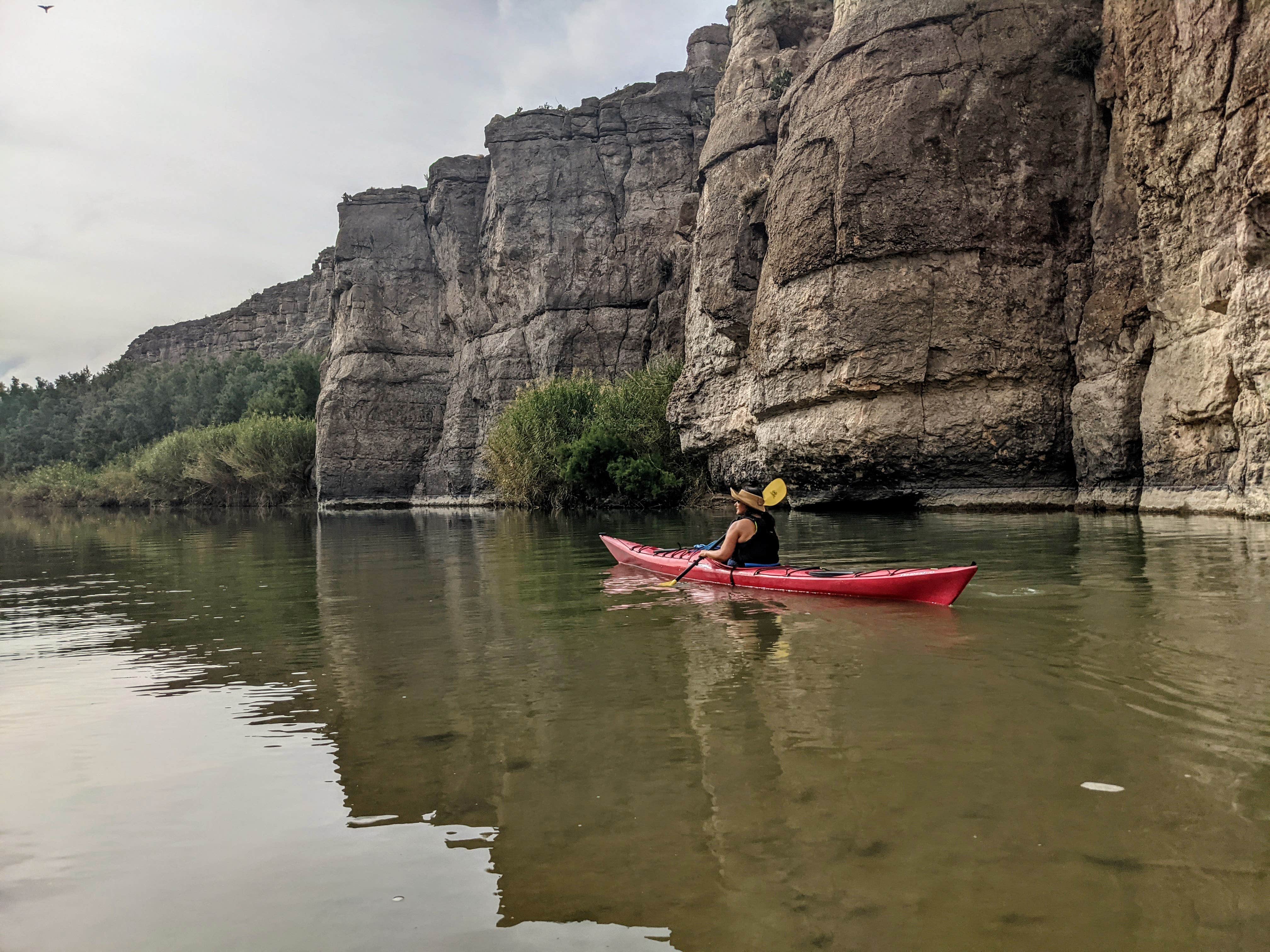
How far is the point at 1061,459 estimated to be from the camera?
20484 mm

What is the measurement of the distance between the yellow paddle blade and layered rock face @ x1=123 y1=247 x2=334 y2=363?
61.5 m

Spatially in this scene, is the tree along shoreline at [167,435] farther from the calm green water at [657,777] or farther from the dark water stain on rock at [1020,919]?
the dark water stain on rock at [1020,919]

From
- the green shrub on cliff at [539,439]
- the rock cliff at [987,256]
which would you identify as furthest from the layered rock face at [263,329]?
the rock cliff at [987,256]

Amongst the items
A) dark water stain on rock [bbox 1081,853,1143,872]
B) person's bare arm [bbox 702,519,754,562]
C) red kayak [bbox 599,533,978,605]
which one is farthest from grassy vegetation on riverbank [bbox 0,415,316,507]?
dark water stain on rock [bbox 1081,853,1143,872]

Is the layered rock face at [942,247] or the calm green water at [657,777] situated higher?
the layered rock face at [942,247]

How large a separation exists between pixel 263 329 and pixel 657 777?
264 ft

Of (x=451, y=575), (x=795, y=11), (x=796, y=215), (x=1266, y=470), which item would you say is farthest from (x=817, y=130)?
A: (x=451, y=575)

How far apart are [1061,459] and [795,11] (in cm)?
1729

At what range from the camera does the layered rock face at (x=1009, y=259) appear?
16453mm

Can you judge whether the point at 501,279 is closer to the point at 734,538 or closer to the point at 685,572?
the point at 685,572

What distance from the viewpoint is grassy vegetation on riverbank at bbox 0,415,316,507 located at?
48.3 meters

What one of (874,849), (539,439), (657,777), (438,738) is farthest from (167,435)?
(874,849)

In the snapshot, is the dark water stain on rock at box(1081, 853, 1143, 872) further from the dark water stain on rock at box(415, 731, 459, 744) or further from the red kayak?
the red kayak

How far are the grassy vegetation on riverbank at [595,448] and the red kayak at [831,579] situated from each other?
58.6 ft
